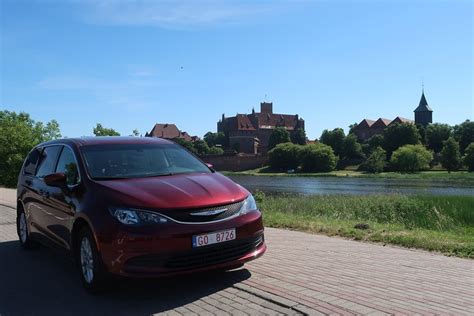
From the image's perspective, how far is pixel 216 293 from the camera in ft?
16.4

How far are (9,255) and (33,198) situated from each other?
3.61ft

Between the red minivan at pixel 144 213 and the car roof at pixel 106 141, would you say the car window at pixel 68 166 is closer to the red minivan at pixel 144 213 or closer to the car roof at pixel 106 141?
the red minivan at pixel 144 213

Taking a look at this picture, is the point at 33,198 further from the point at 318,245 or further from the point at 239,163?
the point at 239,163

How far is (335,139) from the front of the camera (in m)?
119

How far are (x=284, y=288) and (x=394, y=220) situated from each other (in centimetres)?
927

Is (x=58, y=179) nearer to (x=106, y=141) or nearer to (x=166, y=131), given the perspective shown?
(x=106, y=141)

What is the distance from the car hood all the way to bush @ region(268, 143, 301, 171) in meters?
105

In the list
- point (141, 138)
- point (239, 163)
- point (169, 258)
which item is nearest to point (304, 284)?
point (169, 258)

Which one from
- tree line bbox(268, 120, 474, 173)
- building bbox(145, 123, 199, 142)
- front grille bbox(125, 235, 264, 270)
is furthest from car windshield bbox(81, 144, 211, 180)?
building bbox(145, 123, 199, 142)

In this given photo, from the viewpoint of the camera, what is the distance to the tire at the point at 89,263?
4.98 meters

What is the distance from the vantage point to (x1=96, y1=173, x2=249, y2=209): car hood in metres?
4.82

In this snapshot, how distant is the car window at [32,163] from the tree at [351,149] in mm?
108635

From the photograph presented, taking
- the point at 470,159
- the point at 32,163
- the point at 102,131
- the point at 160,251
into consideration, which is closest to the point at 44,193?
the point at 32,163

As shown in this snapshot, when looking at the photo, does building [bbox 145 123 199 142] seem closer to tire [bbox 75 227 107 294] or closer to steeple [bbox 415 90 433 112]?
steeple [bbox 415 90 433 112]
